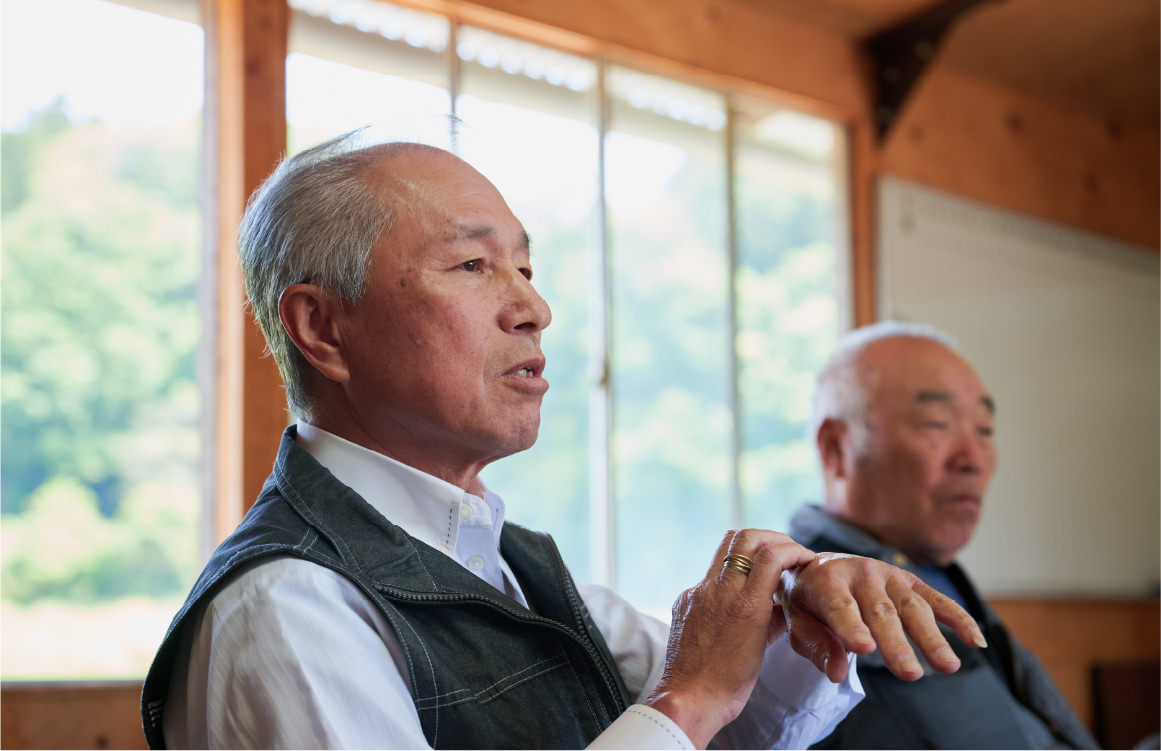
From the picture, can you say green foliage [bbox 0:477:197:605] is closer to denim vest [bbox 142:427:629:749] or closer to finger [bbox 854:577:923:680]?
denim vest [bbox 142:427:629:749]

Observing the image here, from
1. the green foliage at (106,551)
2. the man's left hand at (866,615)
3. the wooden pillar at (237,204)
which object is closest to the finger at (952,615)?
the man's left hand at (866,615)

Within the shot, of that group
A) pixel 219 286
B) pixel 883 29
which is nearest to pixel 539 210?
pixel 219 286

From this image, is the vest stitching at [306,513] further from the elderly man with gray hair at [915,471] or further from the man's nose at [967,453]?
the man's nose at [967,453]

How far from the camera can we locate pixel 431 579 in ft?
3.30

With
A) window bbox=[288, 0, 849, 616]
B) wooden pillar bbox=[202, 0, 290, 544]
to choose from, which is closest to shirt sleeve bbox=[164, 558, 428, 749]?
wooden pillar bbox=[202, 0, 290, 544]

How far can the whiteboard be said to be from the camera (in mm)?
4027

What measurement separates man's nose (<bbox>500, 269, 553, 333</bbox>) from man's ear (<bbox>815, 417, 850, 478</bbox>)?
1.12 meters

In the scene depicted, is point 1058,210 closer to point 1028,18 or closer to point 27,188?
point 1028,18

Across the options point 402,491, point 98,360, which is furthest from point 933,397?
point 98,360

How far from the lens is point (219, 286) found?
261 centimetres

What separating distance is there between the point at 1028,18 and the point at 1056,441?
1.65m

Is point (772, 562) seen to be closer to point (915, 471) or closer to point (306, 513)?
point (306, 513)

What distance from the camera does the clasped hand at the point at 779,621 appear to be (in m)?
0.89

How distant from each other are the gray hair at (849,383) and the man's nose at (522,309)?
1.13 m
